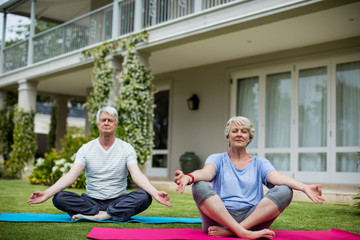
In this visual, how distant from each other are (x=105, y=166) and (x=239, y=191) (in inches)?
51.1

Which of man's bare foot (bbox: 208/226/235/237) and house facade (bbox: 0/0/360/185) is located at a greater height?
house facade (bbox: 0/0/360/185)

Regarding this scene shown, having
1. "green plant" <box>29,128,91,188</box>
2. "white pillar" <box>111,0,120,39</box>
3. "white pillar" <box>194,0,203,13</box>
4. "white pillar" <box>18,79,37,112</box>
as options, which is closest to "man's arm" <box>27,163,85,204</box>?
"white pillar" <box>194,0,203,13</box>

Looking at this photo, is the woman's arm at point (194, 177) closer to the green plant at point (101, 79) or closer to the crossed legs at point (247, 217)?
the crossed legs at point (247, 217)

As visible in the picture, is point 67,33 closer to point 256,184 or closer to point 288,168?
point 288,168

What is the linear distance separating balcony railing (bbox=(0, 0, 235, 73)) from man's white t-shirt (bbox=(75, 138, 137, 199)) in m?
4.37

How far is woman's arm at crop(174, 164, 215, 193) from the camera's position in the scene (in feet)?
8.82

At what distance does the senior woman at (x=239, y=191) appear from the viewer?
2.85 metres

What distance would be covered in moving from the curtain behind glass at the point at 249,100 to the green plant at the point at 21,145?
6234 millimetres

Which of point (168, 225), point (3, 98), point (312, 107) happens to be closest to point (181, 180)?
point (168, 225)

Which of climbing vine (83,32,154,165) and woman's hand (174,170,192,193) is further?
climbing vine (83,32,154,165)

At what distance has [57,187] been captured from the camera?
3523mm

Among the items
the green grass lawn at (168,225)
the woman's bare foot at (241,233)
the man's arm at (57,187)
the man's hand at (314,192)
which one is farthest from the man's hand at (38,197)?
the man's hand at (314,192)

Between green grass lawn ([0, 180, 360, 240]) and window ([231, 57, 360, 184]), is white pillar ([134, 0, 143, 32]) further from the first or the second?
green grass lawn ([0, 180, 360, 240])

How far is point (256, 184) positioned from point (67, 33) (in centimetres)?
913
